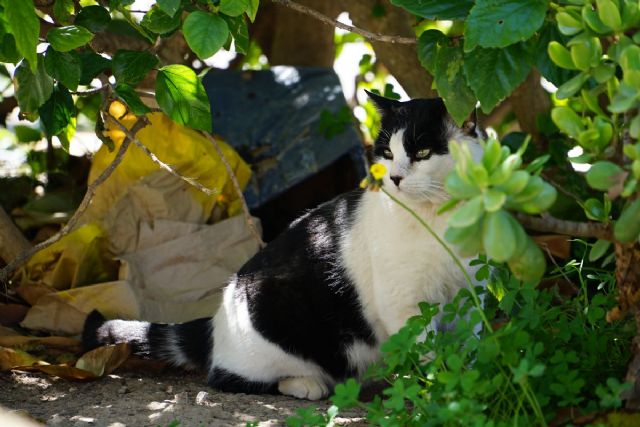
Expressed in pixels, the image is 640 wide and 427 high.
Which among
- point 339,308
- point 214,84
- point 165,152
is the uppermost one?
point 214,84

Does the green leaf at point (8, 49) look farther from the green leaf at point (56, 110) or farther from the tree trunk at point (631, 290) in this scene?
the tree trunk at point (631, 290)

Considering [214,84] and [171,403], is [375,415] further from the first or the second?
[214,84]

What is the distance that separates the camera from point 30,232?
3459 mm

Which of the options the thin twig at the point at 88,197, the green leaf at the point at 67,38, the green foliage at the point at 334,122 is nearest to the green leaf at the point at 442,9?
the green leaf at the point at 67,38

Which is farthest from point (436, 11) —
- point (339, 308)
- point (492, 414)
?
point (339, 308)

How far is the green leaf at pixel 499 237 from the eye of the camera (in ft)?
4.45

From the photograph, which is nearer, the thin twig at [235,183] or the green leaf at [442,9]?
the green leaf at [442,9]

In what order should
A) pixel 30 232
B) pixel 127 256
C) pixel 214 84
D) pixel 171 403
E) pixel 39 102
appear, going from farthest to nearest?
1. pixel 214 84
2. pixel 30 232
3. pixel 127 256
4. pixel 171 403
5. pixel 39 102

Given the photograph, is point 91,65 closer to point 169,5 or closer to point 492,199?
point 169,5

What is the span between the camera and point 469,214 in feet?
4.45

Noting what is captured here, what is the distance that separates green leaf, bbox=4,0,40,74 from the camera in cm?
171

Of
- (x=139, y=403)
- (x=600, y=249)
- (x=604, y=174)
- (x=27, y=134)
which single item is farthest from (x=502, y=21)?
(x=27, y=134)

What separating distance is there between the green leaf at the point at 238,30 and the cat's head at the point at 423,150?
499 millimetres

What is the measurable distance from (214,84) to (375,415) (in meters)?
2.30
